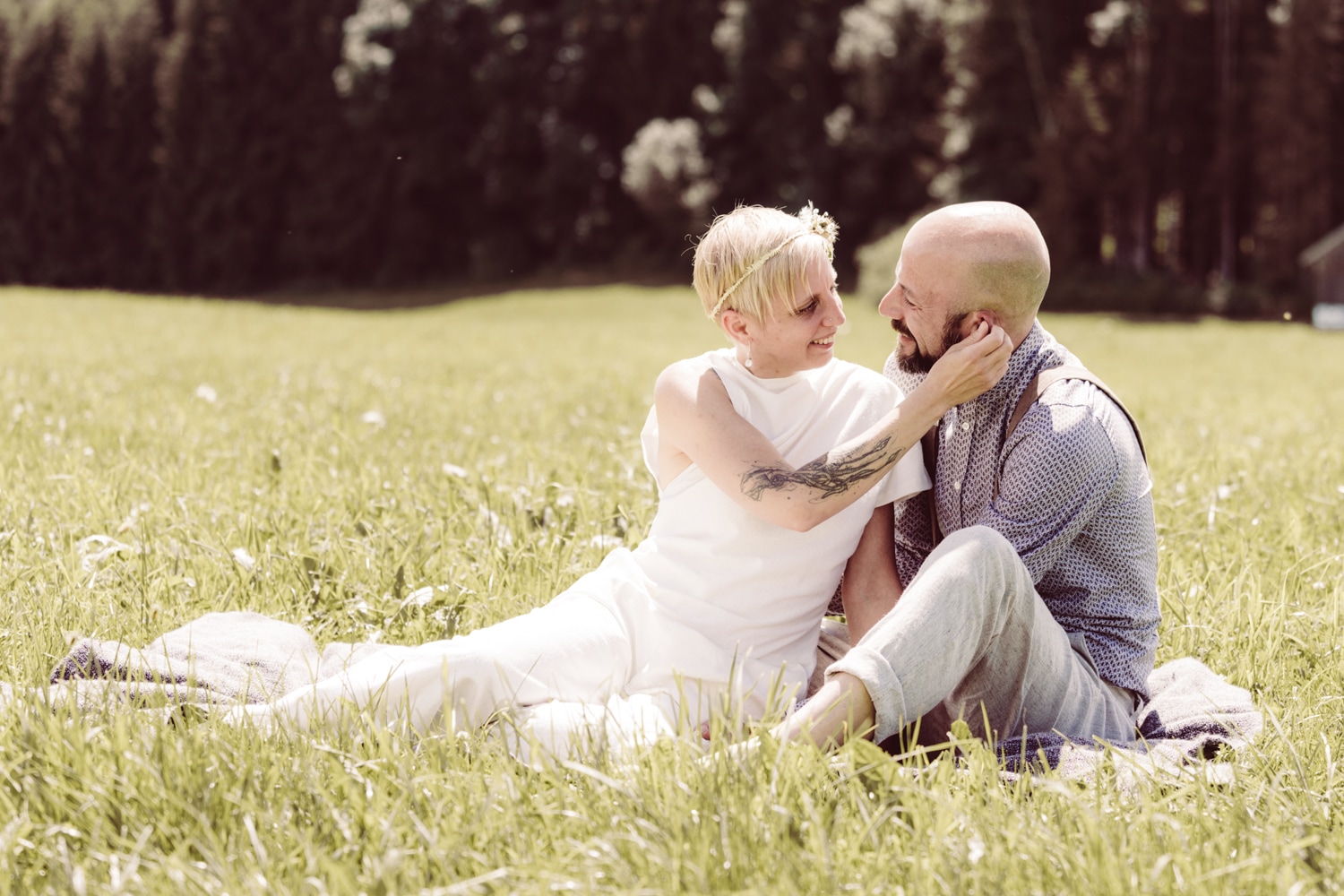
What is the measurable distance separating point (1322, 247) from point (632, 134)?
83.6ft

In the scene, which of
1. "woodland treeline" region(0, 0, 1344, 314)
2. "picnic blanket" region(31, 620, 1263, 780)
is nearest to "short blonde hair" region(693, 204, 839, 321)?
"picnic blanket" region(31, 620, 1263, 780)

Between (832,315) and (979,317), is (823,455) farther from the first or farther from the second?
(979,317)

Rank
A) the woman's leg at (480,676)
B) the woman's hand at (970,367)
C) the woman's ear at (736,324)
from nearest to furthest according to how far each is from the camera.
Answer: the woman's leg at (480,676)
the woman's hand at (970,367)
the woman's ear at (736,324)

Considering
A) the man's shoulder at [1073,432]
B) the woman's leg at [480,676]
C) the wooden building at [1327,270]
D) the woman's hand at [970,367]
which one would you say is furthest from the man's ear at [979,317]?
the wooden building at [1327,270]

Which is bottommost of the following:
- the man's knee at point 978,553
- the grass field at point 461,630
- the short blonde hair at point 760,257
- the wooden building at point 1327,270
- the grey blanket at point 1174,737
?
the grey blanket at point 1174,737

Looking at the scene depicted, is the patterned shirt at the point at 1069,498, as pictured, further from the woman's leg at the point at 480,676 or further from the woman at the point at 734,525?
the woman's leg at the point at 480,676

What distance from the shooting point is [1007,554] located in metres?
2.93

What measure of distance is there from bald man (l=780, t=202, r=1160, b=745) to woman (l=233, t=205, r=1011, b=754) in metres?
0.17

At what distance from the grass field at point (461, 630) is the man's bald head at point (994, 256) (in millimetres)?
1291

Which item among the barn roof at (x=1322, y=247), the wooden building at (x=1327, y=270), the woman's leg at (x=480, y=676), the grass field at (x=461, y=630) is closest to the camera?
the grass field at (x=461, y=630)

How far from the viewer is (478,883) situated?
2215 millimetres

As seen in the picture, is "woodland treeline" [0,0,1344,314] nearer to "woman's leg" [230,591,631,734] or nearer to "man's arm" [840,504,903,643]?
"man's arm" [840,504,903,643]

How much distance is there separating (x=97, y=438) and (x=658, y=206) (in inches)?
1441

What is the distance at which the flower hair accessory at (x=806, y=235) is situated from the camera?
3271 mm
